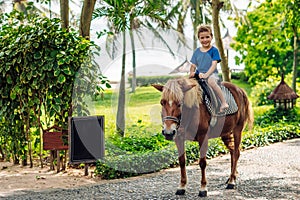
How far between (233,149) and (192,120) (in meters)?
1.36

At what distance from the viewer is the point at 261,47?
988 inches

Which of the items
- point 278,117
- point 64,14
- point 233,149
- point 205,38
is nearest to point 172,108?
point 205,38

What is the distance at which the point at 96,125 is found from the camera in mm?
7938

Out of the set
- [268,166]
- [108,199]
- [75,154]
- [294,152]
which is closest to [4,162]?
[75,154]

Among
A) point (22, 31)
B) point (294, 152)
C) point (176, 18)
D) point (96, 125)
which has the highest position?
point (176, 18)

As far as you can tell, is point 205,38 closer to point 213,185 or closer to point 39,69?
point 213,185

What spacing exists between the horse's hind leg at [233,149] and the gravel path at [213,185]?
0.40 feet

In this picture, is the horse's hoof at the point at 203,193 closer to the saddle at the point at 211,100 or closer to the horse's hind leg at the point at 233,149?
the horse's hind leg at the point at 233,149

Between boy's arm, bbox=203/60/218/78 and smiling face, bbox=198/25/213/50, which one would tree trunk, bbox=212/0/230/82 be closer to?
smiling face, bbox=198/25/213/50

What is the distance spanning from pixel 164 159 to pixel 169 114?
9.81 ft

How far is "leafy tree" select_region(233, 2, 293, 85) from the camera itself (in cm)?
2481

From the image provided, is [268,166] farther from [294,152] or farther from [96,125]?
[96,125]

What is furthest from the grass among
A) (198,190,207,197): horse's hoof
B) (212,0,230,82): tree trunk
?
(212,0,230,82): tree trunk

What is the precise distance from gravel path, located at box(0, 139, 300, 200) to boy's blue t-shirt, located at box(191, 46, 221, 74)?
1.58 m
